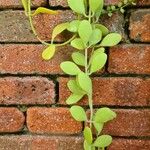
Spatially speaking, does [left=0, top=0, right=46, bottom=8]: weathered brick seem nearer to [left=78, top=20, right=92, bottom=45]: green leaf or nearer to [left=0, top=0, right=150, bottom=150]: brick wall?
[left=0, top=0, right=150, bottom=150]: brick wall

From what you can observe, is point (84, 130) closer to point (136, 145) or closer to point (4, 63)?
point (136, 145)

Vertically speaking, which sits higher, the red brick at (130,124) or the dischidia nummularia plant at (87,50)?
the dischidia nummularia plant at (87,50)

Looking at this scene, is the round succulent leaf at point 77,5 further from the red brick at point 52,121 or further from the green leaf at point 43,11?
the red brick at point 52,121

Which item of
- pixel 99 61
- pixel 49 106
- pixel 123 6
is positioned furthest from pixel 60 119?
pixel 123 6

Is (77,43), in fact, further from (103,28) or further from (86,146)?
(86,146)

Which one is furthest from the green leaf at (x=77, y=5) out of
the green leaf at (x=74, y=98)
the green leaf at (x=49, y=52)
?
A: the green leaf at (x=74, y=98)
